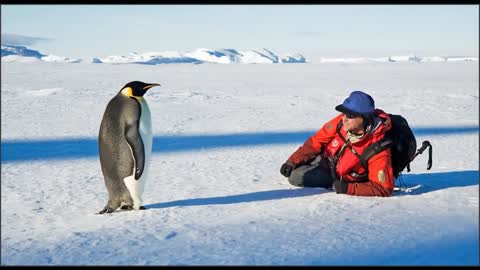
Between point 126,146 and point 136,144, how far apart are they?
0.07 m

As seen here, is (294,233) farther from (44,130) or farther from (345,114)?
(44,130)

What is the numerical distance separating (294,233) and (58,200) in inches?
63.3

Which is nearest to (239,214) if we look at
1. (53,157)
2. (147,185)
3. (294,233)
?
(294,233)

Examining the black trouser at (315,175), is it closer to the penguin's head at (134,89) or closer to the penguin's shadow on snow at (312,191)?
the penguin's shadow on snow at (312,191)

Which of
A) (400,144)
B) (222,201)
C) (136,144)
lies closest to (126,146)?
(136,144)

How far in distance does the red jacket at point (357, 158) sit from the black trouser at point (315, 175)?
7 centimetres

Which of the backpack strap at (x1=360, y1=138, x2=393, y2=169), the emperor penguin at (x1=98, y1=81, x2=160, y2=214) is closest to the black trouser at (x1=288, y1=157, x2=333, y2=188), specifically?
the backpack strap at (x1=360, y1=138, x2=393, y2=169)

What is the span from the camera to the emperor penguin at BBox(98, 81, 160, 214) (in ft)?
9.30

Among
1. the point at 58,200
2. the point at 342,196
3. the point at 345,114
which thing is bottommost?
the point at 58,200

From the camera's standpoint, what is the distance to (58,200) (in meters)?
3.06

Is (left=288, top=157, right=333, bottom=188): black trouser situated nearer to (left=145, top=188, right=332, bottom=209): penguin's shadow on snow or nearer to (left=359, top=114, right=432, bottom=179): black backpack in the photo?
(left=145, top=188, right=332, bottom=209): penguin's shadow on snow

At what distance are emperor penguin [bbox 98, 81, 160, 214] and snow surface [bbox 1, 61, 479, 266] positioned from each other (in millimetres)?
160

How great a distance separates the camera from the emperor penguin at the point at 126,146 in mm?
2836

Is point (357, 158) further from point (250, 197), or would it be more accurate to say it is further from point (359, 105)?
point (250, 197)
